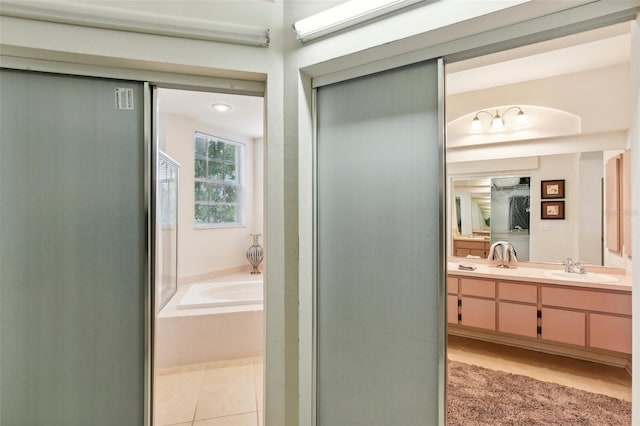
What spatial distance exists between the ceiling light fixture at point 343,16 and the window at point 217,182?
2944 millimetres

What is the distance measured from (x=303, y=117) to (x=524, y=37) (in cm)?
98

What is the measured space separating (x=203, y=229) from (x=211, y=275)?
62 cm

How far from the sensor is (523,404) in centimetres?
222

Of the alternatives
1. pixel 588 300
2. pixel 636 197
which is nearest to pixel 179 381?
pixel 636 197

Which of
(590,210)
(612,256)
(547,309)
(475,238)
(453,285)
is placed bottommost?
(547,309)

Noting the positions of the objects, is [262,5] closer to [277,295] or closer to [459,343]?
[277,295]

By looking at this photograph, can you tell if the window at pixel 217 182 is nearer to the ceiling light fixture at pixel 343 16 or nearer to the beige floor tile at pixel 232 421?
the beige floor tile at pixel 232 421

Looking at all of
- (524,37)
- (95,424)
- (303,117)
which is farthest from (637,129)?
(95,424)

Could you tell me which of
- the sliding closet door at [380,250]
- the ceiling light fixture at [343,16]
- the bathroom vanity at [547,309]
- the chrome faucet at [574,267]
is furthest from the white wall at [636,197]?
the chrome faucet at [574,267]

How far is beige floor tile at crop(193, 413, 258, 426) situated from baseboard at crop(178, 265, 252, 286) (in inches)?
77.7

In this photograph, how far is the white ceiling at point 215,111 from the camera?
10.3 feet

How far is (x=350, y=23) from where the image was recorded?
4.44ft

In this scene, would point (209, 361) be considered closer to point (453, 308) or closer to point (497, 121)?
A: point (453, 308)

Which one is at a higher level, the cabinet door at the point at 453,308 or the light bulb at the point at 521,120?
the light bulb at the point at 521,120
